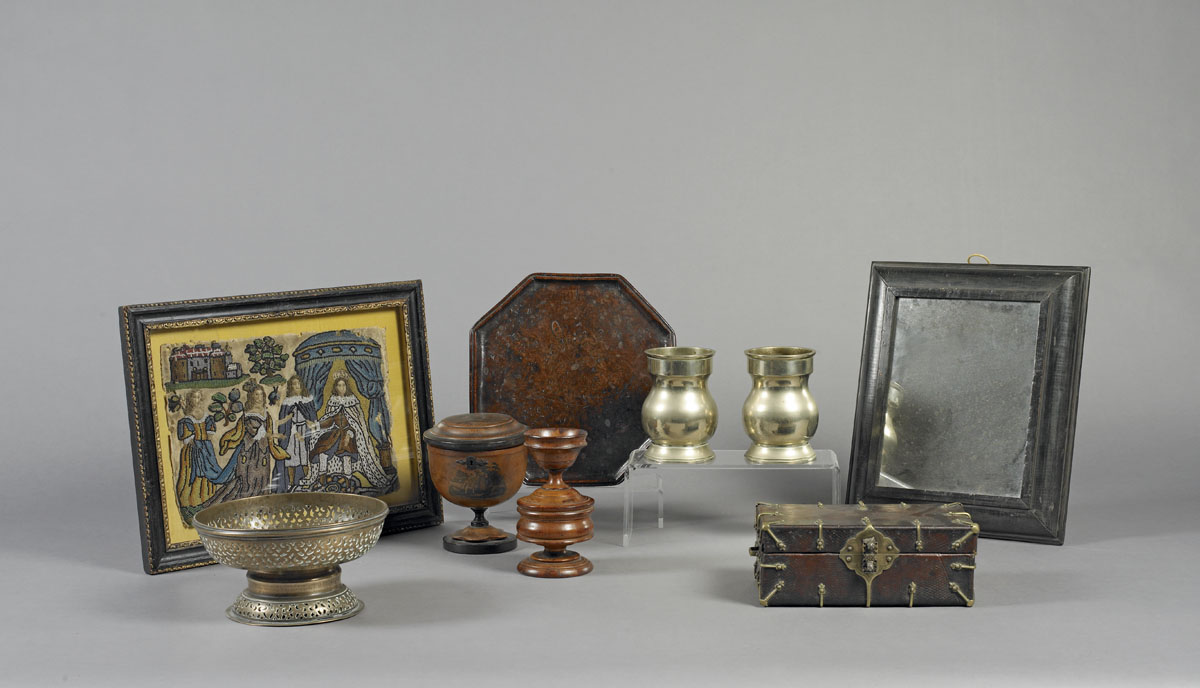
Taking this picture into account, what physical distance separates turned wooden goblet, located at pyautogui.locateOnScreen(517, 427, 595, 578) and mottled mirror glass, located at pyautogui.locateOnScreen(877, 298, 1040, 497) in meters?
1.06

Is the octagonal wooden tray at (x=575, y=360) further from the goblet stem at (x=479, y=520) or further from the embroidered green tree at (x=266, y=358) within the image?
the embroidered green tree at (x=266, y=358)

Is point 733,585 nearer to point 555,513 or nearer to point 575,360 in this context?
point 555,513

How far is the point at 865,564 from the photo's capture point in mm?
3391

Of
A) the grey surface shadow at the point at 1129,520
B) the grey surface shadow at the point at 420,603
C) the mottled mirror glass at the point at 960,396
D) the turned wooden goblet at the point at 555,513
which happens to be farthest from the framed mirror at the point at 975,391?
the grey surface shadow at the point at 420,603

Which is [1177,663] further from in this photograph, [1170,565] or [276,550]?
[276,550]

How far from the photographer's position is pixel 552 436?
12.0 feet

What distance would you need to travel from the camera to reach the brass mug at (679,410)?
4109mm

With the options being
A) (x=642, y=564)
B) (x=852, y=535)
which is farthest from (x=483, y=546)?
(x=852, y=535)

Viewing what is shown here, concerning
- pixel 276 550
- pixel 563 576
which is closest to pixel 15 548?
pixel 276 550

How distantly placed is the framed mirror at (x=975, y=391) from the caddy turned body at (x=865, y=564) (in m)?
0.69

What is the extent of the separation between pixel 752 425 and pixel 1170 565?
122 centimetres

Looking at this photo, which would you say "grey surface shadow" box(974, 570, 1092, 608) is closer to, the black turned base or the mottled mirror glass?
the mottled mirror glass

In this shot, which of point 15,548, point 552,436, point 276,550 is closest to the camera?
point 276,550

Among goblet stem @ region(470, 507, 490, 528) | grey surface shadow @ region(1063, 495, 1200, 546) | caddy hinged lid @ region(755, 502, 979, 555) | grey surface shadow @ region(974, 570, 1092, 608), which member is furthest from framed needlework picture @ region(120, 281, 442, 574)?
grey surface shadow @ region(1063, 495, 1200, 546)
